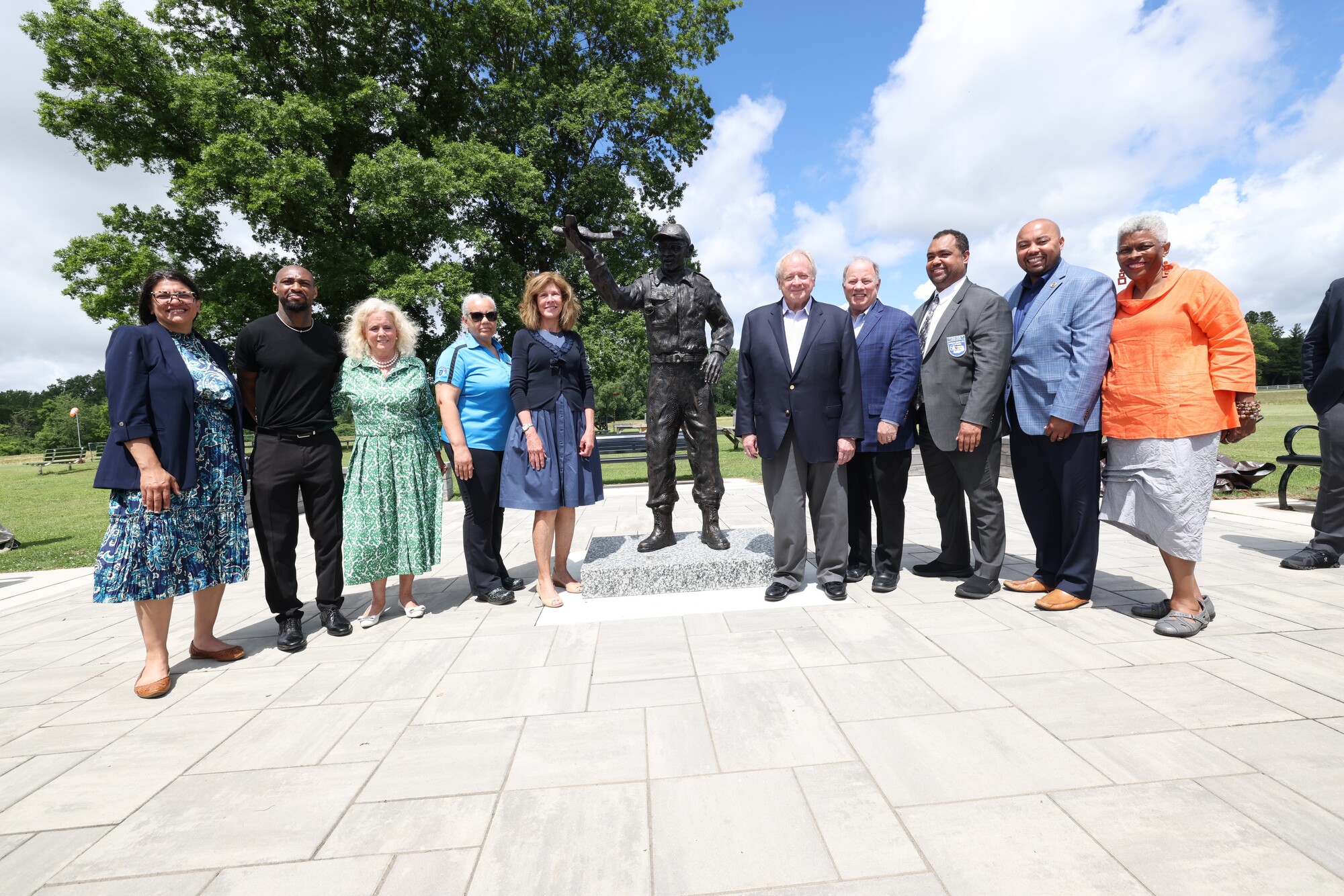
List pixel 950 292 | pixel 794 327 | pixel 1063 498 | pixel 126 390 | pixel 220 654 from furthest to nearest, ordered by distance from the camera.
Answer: pixel 950 292 < pixel 794 327 < pixel 1063 498 < pixel 220 654 < pixel 126 390

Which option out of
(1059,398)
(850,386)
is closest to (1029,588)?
(1059,398)

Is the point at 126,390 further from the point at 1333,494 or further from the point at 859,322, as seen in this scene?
the point at 1333,494

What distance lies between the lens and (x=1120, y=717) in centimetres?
230

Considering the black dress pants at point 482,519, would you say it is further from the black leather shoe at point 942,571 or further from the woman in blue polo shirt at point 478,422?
the black leather shoe at point 942,571

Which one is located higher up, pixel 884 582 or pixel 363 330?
pixel 363 330

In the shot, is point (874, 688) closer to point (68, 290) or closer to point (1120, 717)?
point (1120, 717)

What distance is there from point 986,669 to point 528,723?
6.78 ft

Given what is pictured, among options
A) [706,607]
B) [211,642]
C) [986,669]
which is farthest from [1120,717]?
[211,642]

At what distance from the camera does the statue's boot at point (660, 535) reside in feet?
14.6

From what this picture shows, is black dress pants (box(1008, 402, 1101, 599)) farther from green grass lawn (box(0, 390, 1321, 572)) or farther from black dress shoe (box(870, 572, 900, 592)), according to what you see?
green grass lawn (box(0, 390, 1321, 572))

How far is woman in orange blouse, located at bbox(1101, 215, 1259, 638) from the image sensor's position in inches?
120

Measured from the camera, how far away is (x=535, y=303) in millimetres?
3959

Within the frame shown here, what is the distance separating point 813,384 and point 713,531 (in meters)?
1.39

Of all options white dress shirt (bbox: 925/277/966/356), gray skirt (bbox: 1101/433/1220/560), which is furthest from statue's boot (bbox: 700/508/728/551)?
gray skirt (bbox: 1101/433/1220/560)
